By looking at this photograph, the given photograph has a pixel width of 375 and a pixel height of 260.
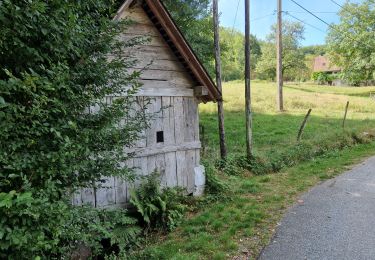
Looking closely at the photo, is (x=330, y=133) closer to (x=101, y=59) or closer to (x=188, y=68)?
(x=188, y=68)

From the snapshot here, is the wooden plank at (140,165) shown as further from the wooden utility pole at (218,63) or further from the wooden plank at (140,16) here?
the wooden utility pole at (218,63)

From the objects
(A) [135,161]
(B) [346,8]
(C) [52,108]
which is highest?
(B) [346,8]

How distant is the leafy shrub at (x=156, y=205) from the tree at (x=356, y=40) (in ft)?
118

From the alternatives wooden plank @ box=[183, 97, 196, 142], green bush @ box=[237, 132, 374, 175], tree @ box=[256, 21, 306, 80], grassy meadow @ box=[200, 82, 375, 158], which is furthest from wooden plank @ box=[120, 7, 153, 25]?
tree @ box=[256, 21, 306, 80]

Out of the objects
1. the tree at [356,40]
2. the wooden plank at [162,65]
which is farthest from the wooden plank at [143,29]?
the tree at [356,40]

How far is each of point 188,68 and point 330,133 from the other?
33.6ft

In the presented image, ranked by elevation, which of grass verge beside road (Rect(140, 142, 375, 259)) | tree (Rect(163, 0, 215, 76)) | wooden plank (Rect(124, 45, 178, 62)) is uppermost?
tree (Rect(163, 0, 215, 76))

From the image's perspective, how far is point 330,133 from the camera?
50.8 ft

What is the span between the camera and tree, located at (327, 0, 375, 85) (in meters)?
37.2

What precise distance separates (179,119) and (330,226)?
413 centimetres

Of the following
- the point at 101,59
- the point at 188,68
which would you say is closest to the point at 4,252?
the point at 101,59

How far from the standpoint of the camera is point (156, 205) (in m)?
7.02

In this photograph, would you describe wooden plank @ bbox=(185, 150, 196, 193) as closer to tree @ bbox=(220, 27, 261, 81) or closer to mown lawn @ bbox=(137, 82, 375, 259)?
mown lawn @ bbox=(137, 82, 375, 259)

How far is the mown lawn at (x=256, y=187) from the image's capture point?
579 centimetres
